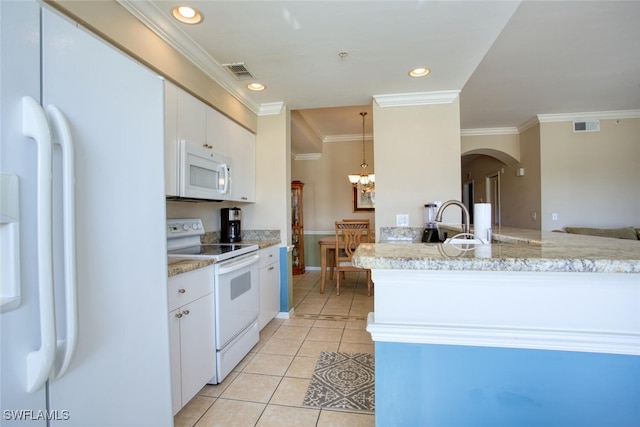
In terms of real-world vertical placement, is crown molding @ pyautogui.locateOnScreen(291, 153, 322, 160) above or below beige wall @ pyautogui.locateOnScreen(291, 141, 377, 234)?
above

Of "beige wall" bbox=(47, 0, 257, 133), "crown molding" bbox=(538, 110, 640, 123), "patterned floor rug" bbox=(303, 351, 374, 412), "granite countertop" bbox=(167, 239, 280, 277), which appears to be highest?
"crown molding" bbox=(538, 110, 640, 123)

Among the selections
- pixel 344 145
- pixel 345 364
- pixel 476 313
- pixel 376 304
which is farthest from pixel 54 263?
pixel 344 145

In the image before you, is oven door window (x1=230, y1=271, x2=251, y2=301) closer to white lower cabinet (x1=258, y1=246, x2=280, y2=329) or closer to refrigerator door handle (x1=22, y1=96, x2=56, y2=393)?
white lower cabinet (x1=258, y1=246, x2=280, y2=329)

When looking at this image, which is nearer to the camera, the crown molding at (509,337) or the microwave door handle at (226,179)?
the crown molding at (509,337)

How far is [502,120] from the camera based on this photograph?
456 centimetres

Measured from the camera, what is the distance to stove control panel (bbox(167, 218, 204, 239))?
224 centimetres

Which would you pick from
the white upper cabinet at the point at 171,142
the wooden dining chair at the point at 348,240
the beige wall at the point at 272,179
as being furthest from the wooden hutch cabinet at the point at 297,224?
the white upper cabinet at the point at 171,142

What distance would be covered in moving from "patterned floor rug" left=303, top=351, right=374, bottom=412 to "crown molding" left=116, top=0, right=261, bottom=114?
2.44 meters

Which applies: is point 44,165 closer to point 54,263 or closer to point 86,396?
point 54,263

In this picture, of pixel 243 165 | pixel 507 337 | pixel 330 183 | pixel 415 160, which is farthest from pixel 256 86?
pixel 330 183

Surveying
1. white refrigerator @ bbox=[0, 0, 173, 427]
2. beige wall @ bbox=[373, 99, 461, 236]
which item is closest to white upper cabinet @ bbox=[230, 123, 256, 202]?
beige wall @ bbox=[373, 99, 461, 236]

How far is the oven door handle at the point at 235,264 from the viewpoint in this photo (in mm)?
1961

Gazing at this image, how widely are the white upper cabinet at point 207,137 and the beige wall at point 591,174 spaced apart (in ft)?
14.2

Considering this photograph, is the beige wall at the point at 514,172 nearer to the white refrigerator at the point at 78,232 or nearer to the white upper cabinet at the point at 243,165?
the white upper cabinet at the point at 243,165
